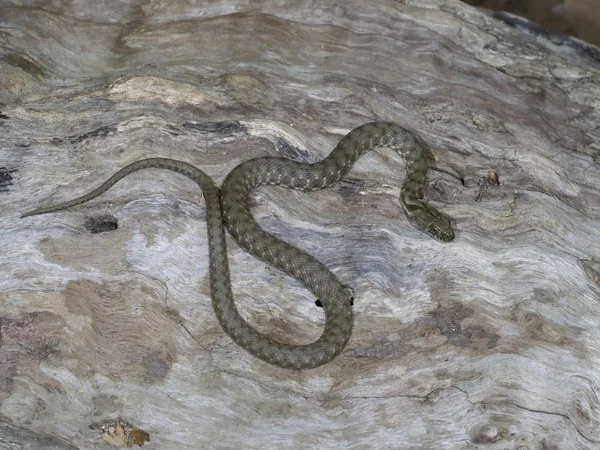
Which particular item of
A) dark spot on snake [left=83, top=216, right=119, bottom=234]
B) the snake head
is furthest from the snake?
dark spot on snake [left=83, top=216, right=119, bottom=234]

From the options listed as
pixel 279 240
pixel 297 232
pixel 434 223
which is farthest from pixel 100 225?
pixel 434 223

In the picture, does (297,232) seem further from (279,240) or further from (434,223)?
(434,223)

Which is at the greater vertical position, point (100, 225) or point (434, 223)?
point (434, 223)

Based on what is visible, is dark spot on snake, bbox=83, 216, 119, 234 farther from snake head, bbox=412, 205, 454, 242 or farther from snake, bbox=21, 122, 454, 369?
snake head, bbox=412, 205, 454, 242

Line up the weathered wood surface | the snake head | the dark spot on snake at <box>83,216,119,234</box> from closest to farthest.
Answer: the weathered wood surface, the dark spot on snake at <box>83,216,119,234</box>, the snake head

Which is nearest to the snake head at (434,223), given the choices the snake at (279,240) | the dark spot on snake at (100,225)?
the snake at (279,240)

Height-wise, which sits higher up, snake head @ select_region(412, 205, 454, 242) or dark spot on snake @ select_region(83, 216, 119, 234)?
snake head @ select_region(412, 205, 454, 242)

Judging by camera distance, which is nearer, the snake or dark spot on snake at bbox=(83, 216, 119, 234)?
the snake
